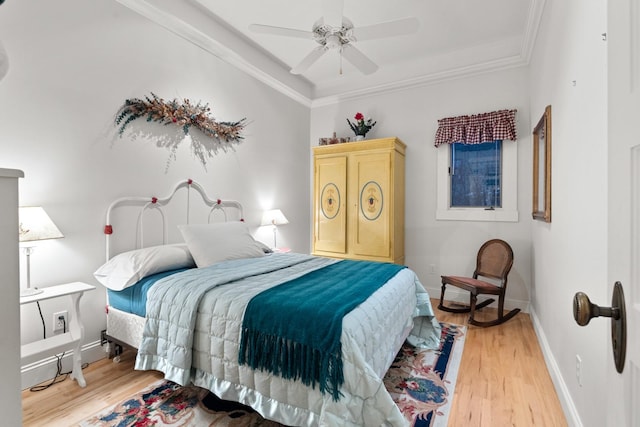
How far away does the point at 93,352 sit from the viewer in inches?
95.4

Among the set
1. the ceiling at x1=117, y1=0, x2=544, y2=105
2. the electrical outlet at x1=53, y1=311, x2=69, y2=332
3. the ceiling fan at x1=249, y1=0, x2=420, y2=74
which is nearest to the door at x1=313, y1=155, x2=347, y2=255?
the ceiling at x1=117, y1=0, x2=544, y2=105

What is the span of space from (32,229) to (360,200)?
3.27 meters

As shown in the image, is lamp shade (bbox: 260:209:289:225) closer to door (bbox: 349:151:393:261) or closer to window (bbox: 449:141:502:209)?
door (bbox: 349:151:393:261)

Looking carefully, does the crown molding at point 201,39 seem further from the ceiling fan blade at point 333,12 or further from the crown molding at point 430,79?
the ceiling fan blade at point 333,12

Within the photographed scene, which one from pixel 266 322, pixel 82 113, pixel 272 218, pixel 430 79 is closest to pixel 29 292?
pixel 82 113

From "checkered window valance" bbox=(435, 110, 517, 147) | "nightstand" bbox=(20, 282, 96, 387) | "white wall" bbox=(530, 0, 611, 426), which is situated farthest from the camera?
"checkered window valance" bbox=(435, 110, 517, 147)

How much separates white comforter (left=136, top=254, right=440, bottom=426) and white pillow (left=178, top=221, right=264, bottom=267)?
0.26 meters

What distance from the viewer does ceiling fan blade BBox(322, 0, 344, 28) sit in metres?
2.15

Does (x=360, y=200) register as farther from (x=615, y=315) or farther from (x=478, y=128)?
(x=615, y=315)

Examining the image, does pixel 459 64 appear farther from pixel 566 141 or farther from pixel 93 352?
pixel 93 352

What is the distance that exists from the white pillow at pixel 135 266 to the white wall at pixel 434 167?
3.04 meters

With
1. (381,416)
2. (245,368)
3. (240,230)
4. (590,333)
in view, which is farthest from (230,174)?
(590,333)

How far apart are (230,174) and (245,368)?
2455mm

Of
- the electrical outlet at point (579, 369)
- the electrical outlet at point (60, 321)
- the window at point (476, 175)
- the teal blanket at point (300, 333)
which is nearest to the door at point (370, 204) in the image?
the window at point (476, 175)
